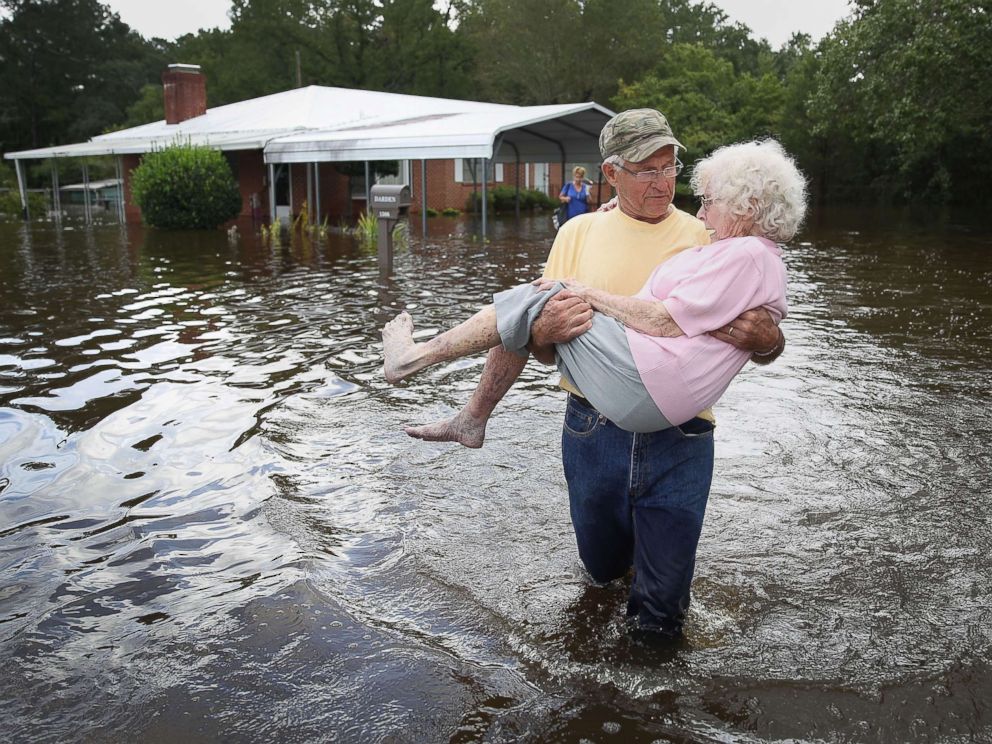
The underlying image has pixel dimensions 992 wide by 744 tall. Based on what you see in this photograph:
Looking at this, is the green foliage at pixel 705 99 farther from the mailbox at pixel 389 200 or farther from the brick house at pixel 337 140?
the mailbox at pixel 389 200

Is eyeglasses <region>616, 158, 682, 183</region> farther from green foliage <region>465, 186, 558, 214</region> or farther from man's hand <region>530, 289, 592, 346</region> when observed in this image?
green foliage <region>465, 186, 558, 214</region>

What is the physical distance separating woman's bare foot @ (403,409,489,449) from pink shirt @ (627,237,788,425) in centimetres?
89

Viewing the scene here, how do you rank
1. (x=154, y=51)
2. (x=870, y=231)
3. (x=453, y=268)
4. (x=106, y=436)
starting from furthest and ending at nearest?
(x=154, y=51) < (x=870, y=231) < (x=453, y=268) < (x=106, y=436)

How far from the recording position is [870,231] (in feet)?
82.1

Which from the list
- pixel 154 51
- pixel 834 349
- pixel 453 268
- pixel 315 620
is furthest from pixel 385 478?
pixel 154 51

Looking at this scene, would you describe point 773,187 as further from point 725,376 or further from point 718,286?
point 725,376

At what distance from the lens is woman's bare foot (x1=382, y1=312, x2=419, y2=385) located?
10.4 ft

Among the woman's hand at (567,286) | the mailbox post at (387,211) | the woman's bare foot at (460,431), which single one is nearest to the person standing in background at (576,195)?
the mailbox post at (387,211)

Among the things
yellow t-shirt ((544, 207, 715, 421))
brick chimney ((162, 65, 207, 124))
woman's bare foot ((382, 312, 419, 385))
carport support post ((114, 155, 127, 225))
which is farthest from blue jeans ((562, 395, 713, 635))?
brick chimney ((162, 65, 207, 124))

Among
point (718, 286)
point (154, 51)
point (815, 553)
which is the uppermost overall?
point (154, 51)

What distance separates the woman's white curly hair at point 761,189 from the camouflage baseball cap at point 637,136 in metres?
0.22

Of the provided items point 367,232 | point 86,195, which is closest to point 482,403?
point 367,232

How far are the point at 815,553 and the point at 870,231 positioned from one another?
23133mm

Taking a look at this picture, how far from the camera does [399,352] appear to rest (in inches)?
127
